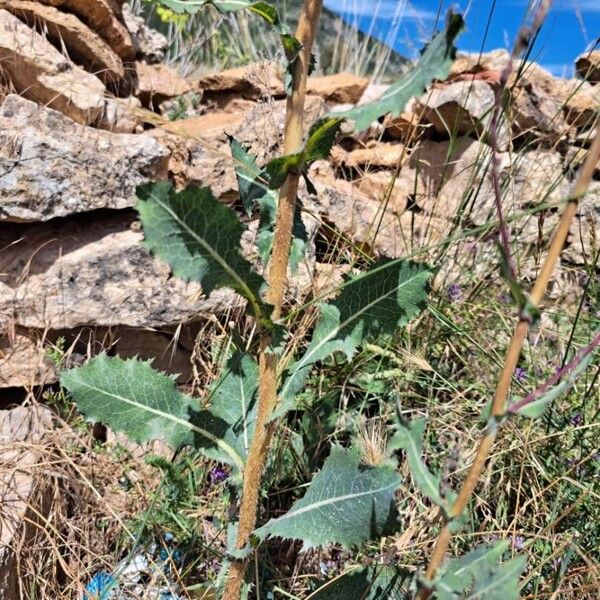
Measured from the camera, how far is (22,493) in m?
2.08

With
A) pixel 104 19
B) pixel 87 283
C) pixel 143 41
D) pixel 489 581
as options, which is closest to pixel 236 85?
pixel 143 41

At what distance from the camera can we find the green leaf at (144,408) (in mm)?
1591

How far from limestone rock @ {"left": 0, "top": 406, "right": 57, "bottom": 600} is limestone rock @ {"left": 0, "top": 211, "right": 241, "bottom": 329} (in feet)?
1.11

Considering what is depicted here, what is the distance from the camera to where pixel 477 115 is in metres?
3.50

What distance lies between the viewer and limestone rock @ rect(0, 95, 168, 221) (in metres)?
2.34

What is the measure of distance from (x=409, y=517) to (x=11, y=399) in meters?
1.46

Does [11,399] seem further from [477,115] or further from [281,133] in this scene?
[477,115]

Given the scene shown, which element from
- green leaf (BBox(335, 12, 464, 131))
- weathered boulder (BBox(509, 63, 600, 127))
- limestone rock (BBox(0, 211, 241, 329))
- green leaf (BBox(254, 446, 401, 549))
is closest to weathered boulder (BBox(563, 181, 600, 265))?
weathered boulder (BBox(509, 63, 600, 127))

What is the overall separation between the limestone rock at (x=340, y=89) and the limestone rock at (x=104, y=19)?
0.92 metres

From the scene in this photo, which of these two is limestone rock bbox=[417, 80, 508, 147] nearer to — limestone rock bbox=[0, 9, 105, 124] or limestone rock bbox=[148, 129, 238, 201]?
limestone rock bbox=[148, 129, 238, 201]

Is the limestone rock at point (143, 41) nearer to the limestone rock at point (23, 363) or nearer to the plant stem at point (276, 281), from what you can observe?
the limestone rock at point (23, 363)

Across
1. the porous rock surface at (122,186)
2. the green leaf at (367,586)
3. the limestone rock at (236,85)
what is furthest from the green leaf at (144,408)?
the limestone rock at (236,85)

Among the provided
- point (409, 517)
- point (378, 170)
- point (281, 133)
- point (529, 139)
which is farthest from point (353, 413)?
point (529, 139)

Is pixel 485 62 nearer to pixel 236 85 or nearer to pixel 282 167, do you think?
pixel 236 85
